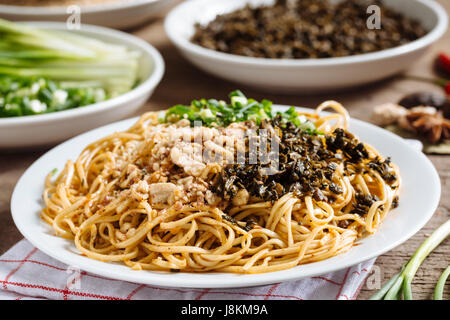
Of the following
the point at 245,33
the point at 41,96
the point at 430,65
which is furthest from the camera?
the point at 430,65

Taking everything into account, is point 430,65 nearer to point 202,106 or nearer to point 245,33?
point 245,33

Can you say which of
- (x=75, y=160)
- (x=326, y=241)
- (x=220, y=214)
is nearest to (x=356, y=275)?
(x=326, y=241)

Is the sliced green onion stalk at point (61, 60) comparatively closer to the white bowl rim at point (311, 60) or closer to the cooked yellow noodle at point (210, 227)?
the white bowl rim at point (311, 60)

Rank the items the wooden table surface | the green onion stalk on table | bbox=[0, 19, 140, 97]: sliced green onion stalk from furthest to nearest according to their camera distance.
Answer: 1. bbox=[0, 19, 140, 97]: sliced green onion stalk
2. the green onion stalk on table
3. the wooden table surface

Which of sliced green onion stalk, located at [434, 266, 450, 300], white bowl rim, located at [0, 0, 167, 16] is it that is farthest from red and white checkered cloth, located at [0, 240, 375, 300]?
white bowl rim, located at [0, 0, 167, 16]

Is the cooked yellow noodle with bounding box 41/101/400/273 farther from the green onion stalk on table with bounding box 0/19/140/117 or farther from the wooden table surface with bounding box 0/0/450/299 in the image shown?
the green onion stalk on table with bounding box 0/19/140/117

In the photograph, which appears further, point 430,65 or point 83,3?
point 83,3

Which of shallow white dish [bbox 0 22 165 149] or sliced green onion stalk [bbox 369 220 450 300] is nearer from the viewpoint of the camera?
sliced green onion stalk [bbox 369 220 450 300]
